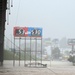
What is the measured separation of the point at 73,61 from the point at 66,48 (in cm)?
2457

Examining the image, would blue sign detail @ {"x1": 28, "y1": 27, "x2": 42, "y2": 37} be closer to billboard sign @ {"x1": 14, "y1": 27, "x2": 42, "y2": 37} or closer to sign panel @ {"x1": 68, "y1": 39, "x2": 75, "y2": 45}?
billboard sign @ {"x1": 14, "y1": 27, "x2": 42, "y2": 37}

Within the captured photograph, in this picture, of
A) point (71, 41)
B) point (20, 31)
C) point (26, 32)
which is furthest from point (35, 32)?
point (71, 41)

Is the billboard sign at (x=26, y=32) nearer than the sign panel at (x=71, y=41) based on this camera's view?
Yes

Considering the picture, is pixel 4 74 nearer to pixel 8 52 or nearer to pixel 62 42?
pixel 8 52

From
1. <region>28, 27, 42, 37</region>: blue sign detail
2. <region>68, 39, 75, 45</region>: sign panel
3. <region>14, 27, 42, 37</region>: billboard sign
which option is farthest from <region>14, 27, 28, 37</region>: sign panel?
<region>68, 39, 75, 45</region>: sign panel

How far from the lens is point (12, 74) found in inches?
1026

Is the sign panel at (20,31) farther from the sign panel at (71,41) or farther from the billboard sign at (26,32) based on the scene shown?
the sign panel at (71,41)

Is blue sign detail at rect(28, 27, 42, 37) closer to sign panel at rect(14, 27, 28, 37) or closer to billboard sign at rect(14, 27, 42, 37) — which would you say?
billboard sign at rect(14, 27, 42, 37)

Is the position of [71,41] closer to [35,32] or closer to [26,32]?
[35,32]

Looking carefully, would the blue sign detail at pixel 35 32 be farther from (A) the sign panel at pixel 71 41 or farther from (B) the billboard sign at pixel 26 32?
(A) the sign panel at pixel 71 41

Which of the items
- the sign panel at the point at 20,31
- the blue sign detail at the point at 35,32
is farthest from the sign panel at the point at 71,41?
the sign panel at the point at 20,31

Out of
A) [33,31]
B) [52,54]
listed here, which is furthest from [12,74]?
[52,54]

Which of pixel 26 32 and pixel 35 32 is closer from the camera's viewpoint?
pixel 35 32

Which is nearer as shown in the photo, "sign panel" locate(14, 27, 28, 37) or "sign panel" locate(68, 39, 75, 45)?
"sign panel" locate(14, 27, 28, 37)
